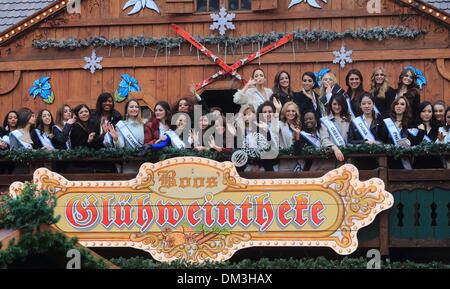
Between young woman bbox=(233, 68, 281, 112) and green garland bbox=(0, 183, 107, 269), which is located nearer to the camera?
green garland bbox=(0, 183, 107, 269)

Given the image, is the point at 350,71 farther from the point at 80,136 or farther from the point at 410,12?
the point at 80,136

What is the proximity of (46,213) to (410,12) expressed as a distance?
7.54 meters

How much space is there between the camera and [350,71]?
50.9 ft

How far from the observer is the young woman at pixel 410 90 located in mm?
15117

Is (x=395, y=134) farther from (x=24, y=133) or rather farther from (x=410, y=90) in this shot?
(x=24, y=133)

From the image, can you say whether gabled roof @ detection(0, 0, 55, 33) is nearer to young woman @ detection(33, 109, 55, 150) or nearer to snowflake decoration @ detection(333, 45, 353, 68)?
young woman @ detection(33, 109, 55, 150)

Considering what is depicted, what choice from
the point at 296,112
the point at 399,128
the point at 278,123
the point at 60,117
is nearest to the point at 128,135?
the point at 60,117

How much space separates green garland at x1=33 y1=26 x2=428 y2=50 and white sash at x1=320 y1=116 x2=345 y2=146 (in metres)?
2.46

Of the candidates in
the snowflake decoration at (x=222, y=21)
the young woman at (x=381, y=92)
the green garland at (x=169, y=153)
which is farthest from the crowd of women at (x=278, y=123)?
the snowflake decoration at (x=222, y=21)

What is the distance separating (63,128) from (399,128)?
Answer: 4.59 m

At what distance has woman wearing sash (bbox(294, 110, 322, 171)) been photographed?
14766mm

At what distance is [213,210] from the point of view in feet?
48.4

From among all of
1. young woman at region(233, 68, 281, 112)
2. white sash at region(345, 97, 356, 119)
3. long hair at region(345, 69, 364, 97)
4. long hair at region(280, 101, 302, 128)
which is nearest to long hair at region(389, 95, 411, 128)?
white sash at region(345, 97, 356, 119)
